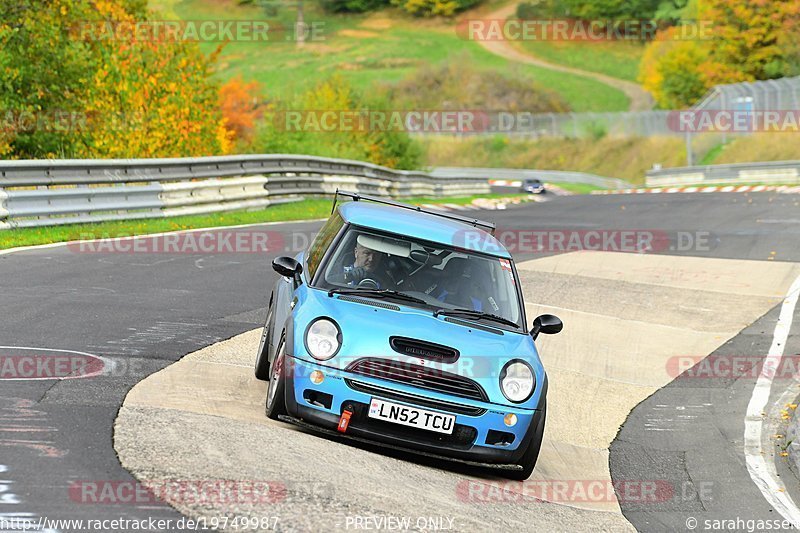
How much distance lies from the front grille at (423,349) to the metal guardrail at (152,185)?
1060cm

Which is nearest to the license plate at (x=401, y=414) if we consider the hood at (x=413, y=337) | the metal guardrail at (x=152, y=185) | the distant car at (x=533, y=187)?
the hood at (x=413, y=337)

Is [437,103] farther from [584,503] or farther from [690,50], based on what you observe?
[584,503]

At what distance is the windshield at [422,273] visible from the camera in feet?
27.1

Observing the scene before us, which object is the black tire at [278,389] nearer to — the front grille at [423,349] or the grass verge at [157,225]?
the front grille at [423,349]

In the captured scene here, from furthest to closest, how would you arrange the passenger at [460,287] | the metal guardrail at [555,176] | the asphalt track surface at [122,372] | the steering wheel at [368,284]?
the metal guardrail at [555,176]
the passenger at [460,287]
the steering wheel at [368,284]
the asphalt track surface at [122,372]

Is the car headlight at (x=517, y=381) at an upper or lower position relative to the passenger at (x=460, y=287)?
lower

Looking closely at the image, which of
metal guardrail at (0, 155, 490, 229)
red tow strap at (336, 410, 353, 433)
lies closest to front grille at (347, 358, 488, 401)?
red tow strap at (336, 410, 353, 433)

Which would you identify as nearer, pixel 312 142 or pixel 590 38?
pixel 312 142

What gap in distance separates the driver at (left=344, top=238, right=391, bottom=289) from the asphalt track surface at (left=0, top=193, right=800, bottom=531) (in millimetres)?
1762

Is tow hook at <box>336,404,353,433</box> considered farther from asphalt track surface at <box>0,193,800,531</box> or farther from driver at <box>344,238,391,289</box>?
asphalt track surface at <box>0,193,800,531</box>

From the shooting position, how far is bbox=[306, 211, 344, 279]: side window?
338 inches

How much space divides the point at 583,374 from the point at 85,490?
700 centimetres

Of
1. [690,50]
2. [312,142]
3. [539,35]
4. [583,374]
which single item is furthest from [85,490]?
[539,35]

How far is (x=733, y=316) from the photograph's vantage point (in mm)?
15164
